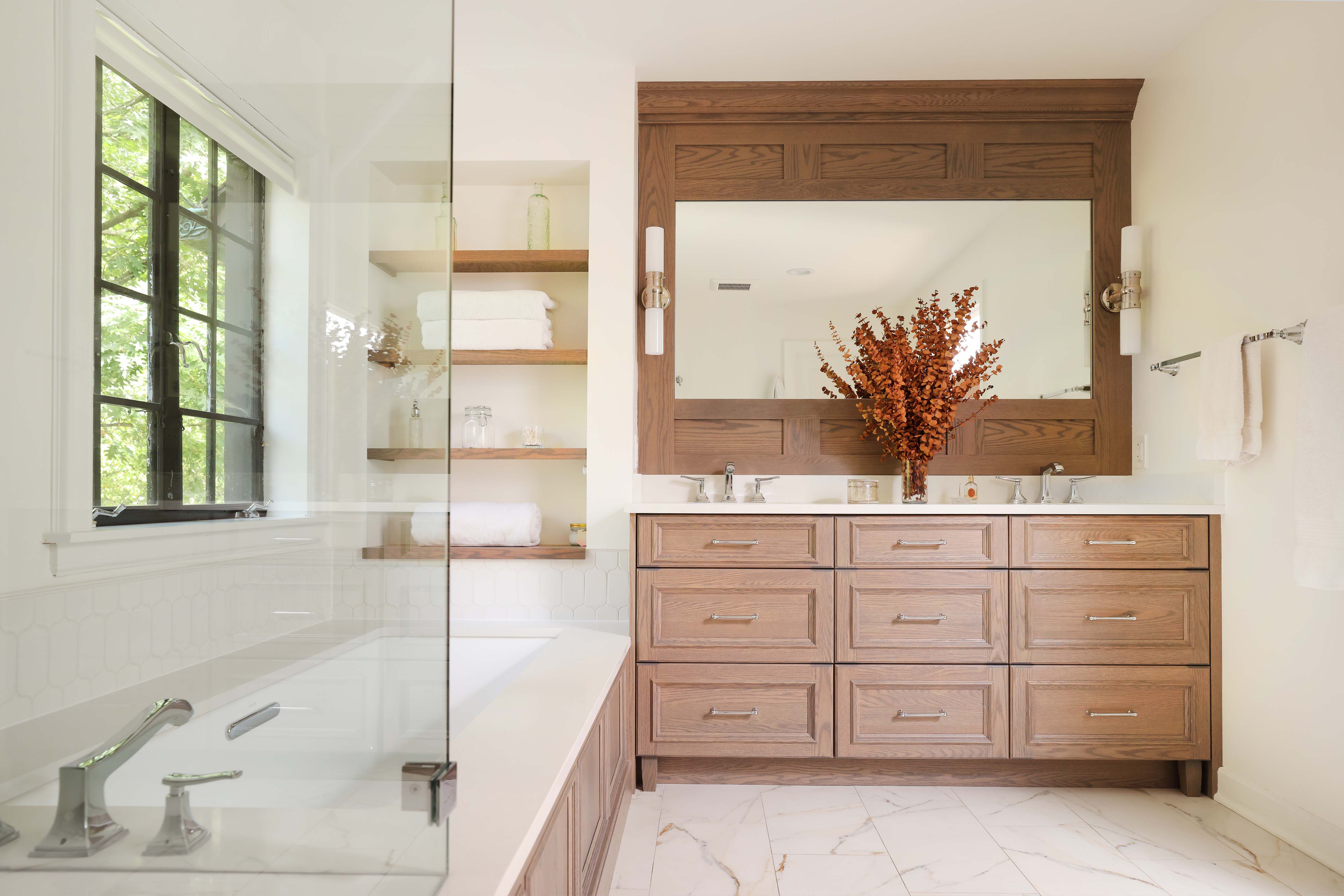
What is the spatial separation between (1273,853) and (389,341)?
2.37 m

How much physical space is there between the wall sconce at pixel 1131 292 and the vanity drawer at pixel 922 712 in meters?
1.22

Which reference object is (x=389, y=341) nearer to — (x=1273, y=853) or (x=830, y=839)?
(x=830, y=839)

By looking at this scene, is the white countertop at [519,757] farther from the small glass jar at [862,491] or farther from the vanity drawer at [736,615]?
the small glass jar at [862,491]

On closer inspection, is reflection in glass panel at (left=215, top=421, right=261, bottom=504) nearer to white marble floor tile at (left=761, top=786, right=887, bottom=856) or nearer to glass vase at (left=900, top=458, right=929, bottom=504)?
white marble floor tile at (left=761, top=786, right=887, bottom=856)

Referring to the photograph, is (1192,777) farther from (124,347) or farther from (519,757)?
(124,347)

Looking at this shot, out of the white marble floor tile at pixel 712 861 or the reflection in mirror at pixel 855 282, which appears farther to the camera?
the reflection in mirror at pixel 855 282

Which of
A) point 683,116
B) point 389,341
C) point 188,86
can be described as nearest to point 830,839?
point 389,341

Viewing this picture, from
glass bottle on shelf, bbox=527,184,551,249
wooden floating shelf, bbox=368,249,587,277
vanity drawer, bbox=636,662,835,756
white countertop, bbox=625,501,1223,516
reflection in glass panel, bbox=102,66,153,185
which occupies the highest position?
glass bottle on shelf, bbox=527,184,551,249

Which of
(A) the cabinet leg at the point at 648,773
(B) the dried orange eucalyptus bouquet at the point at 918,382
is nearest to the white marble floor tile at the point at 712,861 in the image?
(A) the cabinet leg at the point at 648,773

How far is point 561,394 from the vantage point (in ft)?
9.29

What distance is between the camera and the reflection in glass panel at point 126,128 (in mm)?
353

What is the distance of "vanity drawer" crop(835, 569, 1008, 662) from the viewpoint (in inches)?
87.7

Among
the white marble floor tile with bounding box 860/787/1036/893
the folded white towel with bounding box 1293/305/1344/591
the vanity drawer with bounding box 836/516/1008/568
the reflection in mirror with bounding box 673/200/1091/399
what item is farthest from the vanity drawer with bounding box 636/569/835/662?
the folded white towel with bounding box 1293/305/1344/591

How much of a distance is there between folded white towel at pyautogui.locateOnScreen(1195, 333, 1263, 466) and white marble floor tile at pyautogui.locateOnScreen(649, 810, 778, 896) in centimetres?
162
